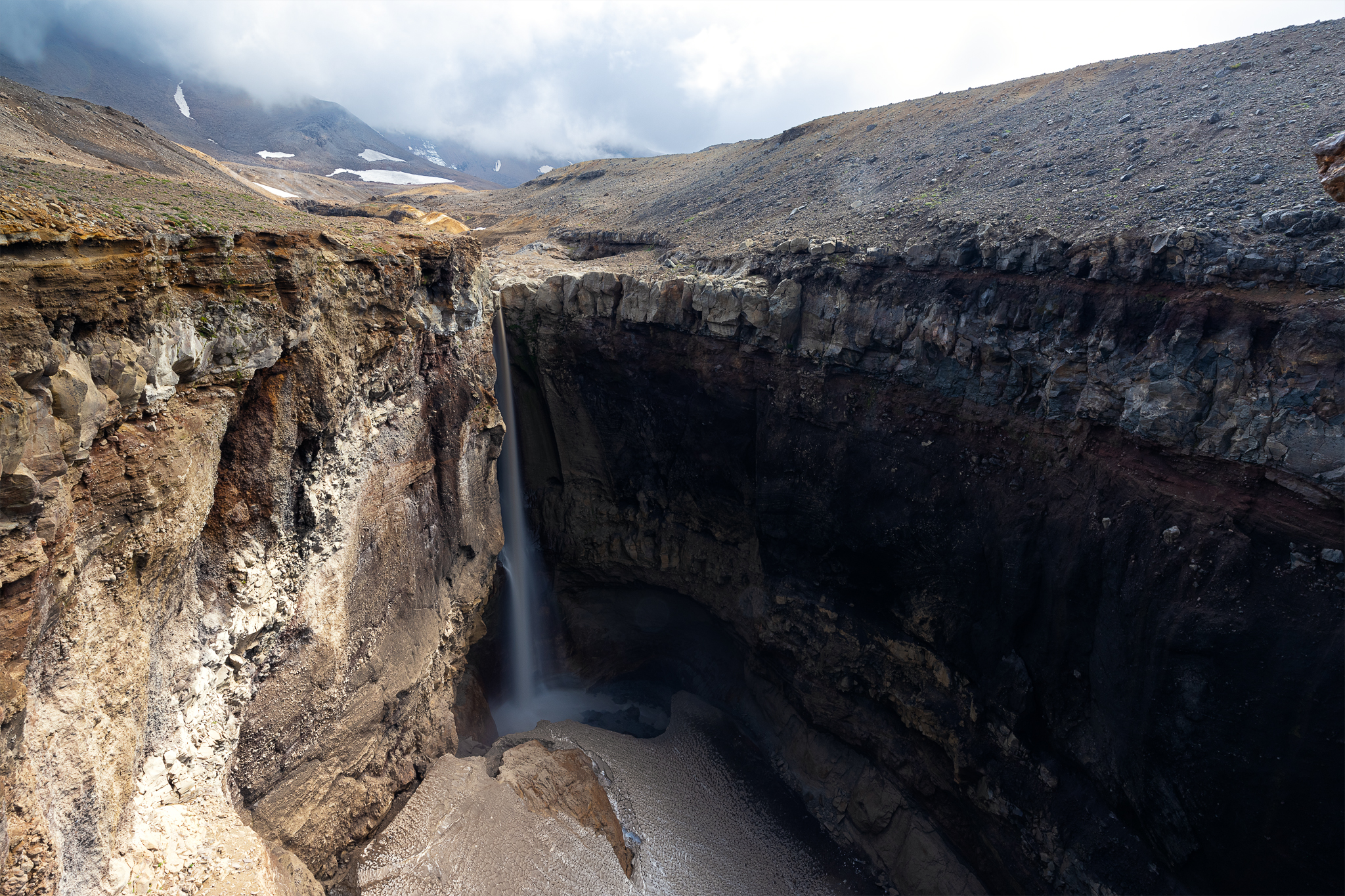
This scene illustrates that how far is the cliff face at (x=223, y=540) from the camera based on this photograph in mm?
6316

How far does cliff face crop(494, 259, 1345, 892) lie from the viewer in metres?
10.1

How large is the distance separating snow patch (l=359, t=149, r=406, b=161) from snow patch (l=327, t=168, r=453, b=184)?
7641mm

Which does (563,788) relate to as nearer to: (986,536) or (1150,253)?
(986,536)

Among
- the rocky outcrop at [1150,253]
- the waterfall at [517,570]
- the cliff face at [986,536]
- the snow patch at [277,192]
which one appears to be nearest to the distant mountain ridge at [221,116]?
the snow patch at [277,192]

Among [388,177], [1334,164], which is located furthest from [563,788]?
[388,177]

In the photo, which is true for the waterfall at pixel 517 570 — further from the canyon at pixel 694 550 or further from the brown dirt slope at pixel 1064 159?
the brown dirt slope at pixel 1064 159

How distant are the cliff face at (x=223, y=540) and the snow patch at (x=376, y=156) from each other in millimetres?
88754

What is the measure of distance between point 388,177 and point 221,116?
78.4 feet

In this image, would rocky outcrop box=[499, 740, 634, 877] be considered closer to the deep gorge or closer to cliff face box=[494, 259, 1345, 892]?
the deep gorge

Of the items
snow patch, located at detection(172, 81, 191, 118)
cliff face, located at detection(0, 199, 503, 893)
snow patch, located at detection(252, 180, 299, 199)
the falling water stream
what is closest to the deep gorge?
cliff face, located at detection(0, 199, 503, 893)

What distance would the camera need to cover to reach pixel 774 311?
1612 cm

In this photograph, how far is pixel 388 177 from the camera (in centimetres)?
7775

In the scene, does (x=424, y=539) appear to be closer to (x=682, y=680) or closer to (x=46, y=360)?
A: (x=46, y=360)

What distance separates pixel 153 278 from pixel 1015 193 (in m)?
17.6
